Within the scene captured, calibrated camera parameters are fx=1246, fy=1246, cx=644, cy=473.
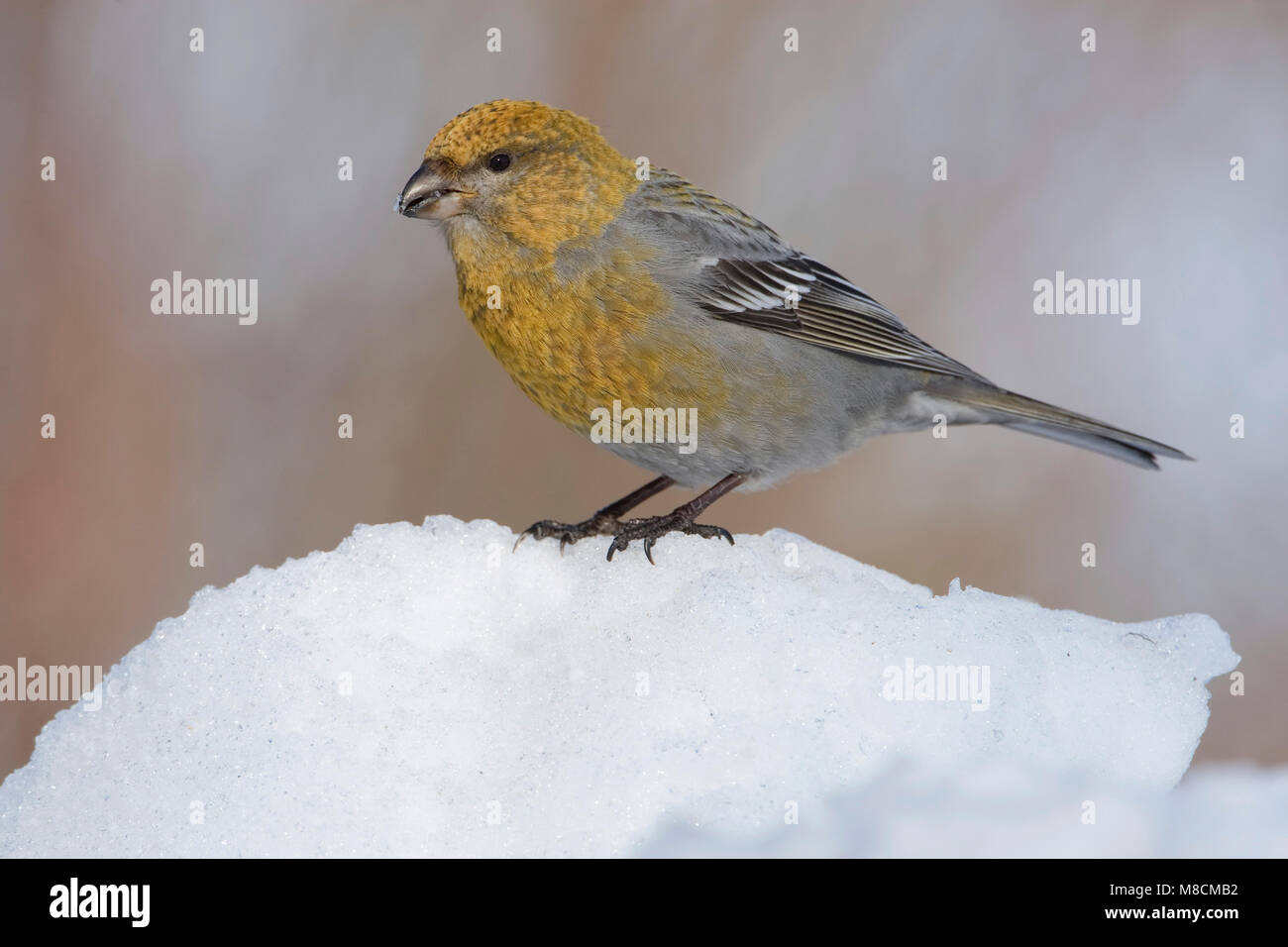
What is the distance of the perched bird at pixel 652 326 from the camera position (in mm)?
3271

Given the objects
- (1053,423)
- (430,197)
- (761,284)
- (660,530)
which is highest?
(430,197)

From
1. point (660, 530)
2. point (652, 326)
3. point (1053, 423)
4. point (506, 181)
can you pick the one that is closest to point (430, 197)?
point (506, 181)

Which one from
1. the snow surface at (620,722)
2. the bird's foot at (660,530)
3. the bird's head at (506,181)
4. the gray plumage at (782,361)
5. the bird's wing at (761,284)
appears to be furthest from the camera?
the bird's wing at (761,284)

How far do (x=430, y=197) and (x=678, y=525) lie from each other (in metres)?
1.09

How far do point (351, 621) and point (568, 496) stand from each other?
2304 millimetres

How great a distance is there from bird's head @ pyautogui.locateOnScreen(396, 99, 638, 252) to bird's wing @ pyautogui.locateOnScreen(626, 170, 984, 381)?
0.24 metres

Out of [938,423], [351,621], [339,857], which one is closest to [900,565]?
[938,423]

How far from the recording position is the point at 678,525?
11.0 feet

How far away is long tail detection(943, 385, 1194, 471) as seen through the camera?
3676mm

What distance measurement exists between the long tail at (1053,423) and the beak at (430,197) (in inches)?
63.3

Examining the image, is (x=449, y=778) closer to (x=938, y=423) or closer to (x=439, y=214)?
(x=439, y=214)

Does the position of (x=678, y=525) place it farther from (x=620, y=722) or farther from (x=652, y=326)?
(x=620, y=722)

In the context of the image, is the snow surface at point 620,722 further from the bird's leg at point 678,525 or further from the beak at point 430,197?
the beak at point 430,197

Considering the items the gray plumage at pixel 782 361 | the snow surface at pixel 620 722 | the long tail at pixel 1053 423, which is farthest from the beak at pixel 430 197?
the long tail at pixel 1053 423
